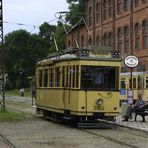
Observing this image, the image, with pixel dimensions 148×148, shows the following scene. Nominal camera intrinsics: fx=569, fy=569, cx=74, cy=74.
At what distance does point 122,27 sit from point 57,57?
46.4 metres

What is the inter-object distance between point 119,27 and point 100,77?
5027cm

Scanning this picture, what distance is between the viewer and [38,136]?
769 inches

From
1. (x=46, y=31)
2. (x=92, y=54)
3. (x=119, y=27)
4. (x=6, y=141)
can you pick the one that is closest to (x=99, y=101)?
(x=92, y=54)

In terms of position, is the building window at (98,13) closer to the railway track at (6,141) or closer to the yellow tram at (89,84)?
the yellow tram at (89,84)

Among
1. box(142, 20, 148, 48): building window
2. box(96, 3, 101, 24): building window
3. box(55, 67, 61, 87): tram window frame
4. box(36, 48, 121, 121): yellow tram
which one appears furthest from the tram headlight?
box(96, 3, 101, 24): building window

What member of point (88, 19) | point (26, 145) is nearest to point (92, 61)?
point (26, 145)

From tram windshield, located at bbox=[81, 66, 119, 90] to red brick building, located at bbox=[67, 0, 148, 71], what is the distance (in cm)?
3228

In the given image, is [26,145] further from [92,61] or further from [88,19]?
[88,19]

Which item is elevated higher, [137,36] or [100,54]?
[137,36]

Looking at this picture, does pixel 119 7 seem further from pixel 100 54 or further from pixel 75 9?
pixel 100 54

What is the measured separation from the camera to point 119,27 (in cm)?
7319

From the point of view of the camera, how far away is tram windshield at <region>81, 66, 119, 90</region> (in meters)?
23.3

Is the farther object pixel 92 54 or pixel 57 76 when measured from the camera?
pixel 57 76

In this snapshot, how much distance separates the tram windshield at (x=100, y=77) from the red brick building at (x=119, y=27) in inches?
1271
